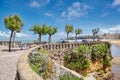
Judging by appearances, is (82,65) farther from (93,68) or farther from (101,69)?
(101,69)

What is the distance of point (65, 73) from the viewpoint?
1400 cm

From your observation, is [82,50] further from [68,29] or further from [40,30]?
[68,29]

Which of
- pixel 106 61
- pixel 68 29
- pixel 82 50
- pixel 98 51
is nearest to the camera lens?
pixel 82 50

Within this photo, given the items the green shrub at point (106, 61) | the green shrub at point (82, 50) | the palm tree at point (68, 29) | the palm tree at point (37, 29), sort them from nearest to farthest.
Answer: the green shrub at point (82, 50) < the green shrub at point (106, 61) < the palm tree at point (37, 29) < the palm tree at point (68, 29)

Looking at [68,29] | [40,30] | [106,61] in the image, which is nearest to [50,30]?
[40,30]

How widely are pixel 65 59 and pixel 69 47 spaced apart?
1677 mm

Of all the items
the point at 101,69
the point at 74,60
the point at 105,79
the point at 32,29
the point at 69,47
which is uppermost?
the point at 32,29

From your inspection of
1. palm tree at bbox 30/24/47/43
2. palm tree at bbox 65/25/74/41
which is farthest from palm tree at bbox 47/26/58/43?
palm tree at bbox 65/25/74/41

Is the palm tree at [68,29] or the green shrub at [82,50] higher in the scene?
the palm tree at [68,29]

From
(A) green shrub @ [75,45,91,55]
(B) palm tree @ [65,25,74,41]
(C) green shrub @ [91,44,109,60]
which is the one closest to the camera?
(A) green shrub @ [75,45,91,55]

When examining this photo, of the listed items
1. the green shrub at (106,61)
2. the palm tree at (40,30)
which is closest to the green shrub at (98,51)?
the green shrub at (106,61)

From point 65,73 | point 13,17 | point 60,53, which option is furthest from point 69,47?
point 13,17

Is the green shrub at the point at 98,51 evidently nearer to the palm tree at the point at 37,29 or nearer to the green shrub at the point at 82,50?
the green shrub at the point at 82,50

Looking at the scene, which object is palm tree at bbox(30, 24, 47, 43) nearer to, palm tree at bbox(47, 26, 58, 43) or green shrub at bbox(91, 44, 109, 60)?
palm tree at bbox(47, 26, 58, 43)
